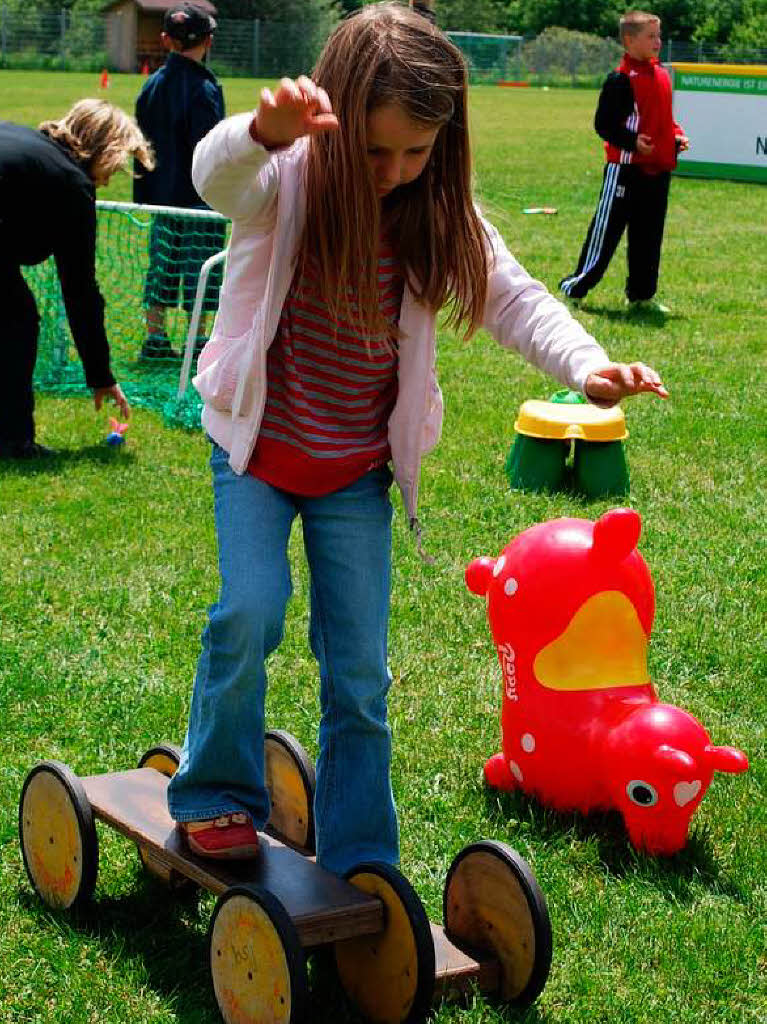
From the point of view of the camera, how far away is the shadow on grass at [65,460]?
262 inches

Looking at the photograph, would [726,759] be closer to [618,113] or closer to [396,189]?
[396,189]

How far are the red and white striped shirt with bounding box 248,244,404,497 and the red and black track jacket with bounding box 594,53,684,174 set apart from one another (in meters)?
7.88

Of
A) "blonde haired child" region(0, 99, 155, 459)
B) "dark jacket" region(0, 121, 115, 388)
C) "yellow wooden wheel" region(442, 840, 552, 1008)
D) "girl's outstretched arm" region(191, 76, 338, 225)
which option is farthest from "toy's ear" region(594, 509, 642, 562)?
"dark jacket" region(0, 121, 115, 388)

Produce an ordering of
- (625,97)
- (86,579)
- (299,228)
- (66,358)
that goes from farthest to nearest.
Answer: (625,97) → (66,358) → (86,579) → (299,228)

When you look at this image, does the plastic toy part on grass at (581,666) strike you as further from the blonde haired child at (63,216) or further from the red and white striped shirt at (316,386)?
the blonde haired child at (63,216)

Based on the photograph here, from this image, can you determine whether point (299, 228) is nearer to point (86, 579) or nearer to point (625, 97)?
point (86, 579)

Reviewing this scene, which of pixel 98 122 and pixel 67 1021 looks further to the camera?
pixel 98 122

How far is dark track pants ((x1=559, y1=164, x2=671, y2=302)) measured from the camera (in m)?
10.6

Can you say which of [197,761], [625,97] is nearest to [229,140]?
[197,761]

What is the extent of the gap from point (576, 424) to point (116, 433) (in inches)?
86.3

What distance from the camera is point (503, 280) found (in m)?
3.10

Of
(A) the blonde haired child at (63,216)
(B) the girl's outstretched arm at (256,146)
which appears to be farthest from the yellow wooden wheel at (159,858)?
(A) the blonde haired child at (63,216)

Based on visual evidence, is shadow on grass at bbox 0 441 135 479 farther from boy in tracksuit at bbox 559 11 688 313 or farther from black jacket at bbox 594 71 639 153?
black jacket at bbox 594 71 639 153

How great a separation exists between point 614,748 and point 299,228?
Result: 155 cm
